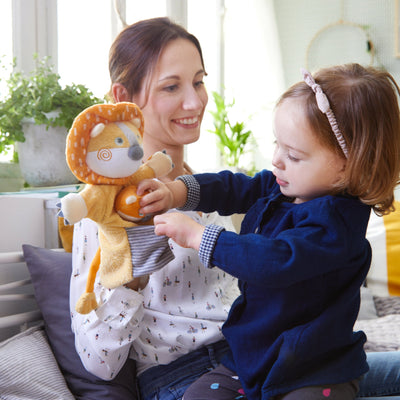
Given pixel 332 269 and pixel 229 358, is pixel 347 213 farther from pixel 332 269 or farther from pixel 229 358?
pixel 229 358

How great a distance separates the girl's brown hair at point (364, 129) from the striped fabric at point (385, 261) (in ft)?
4.71

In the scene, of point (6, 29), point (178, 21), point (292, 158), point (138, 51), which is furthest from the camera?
point (178, 21)

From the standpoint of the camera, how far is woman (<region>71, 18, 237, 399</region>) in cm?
103

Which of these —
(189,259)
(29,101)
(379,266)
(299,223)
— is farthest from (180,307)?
(379,266)

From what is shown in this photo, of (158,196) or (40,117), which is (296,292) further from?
(40,117)

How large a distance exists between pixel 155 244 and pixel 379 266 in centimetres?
163

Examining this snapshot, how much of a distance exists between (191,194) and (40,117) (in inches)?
29.8

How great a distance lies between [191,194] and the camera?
3.22ft

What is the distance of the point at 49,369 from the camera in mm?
1124

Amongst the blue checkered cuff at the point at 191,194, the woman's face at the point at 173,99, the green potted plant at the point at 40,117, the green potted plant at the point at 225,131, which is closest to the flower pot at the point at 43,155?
the green potted plant at the point at 40,117

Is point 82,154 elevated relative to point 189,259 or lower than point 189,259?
elevated

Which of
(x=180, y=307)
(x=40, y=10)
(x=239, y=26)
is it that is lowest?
(x=180, y=307)

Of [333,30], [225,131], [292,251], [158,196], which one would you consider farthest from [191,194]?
[333,30]

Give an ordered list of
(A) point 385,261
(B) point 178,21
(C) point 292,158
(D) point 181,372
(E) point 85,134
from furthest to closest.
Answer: (B) point 178,21 → (A) point 385,261 → (D) point 181,372 → (C) point 292,158 → (E) point 85,134
